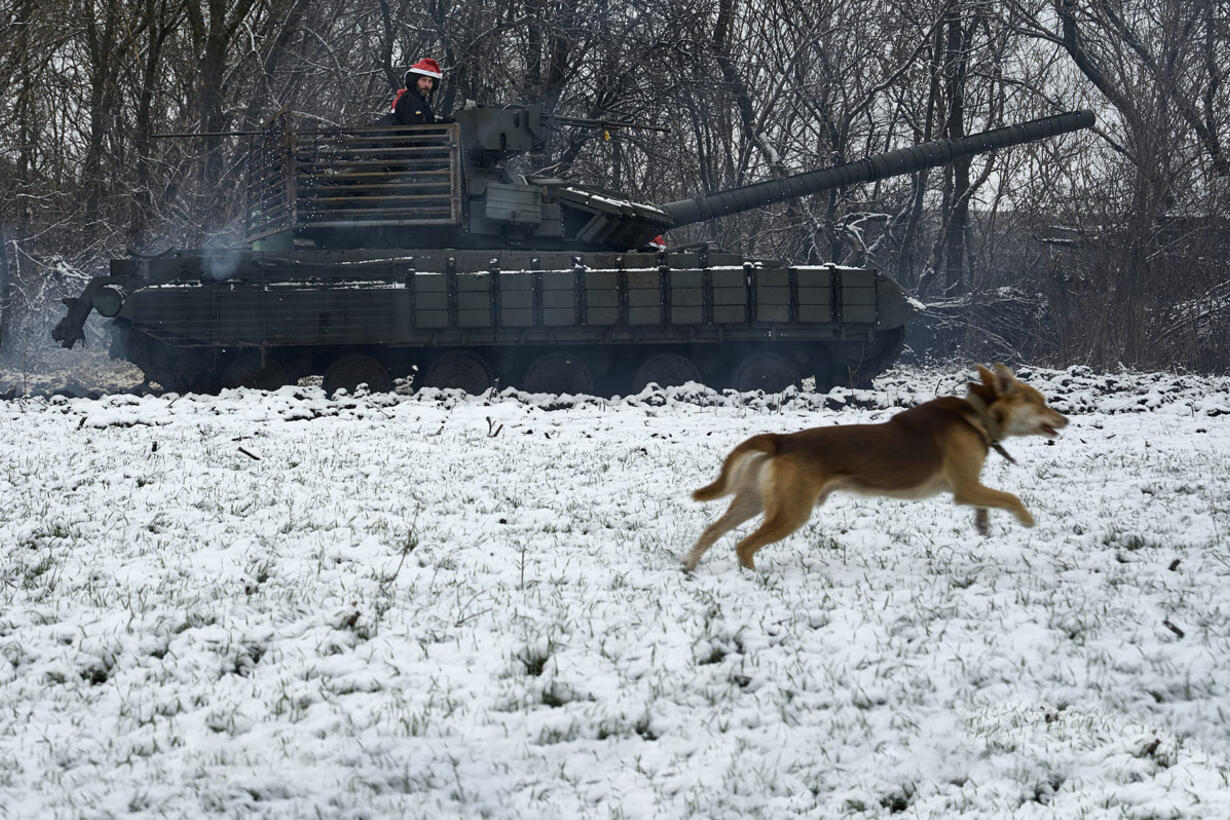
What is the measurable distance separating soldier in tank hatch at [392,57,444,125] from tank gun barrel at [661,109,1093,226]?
3.96m

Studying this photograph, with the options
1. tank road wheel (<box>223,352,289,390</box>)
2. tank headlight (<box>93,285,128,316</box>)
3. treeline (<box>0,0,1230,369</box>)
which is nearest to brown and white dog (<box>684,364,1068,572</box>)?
tank road wheel (<box>223,352,289,390</box>)

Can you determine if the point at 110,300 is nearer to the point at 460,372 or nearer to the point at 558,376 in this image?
the point at 460,372

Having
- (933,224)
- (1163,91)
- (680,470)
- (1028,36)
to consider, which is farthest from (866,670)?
(933,224)

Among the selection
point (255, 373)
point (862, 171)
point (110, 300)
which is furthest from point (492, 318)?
point (862, 171)

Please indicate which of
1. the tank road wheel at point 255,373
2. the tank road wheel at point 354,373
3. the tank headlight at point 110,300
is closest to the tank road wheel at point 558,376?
the tank road wheel at point 354,373

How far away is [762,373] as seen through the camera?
16484mm

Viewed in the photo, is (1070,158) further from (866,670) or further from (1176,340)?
(866,670)

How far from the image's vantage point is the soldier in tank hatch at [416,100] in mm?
15547

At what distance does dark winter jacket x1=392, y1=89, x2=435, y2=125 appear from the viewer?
1554cm

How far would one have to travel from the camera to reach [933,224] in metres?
30.2

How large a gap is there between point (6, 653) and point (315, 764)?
1634 millimetres

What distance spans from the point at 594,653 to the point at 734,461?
4.40ft

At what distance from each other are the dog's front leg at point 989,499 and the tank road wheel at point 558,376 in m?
10.6

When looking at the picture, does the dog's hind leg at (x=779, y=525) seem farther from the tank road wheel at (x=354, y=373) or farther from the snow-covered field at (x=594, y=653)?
the tank road wheel at (x=354, y=373)
